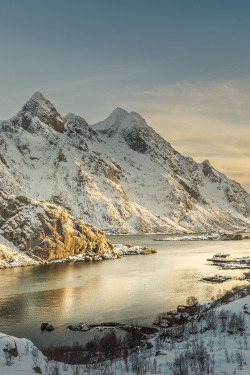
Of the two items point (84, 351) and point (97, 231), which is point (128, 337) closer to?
point (84, 351)

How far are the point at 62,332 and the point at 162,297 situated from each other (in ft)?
80.3

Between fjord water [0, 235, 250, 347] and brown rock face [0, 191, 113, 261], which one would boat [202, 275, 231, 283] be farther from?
brown rock face [0, 191, 113, 261]

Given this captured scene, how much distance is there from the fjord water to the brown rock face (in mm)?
9132

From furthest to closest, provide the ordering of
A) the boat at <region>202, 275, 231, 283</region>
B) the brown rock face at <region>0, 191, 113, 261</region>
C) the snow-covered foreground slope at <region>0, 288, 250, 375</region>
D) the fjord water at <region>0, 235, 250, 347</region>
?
the brown rock face at <region>0, 191, 113, 261</region> → the boat at <region>202, 275, 231, 283</region> → the fjord water at <region>0, 235, 250, 347</region> → the snow-covered foreground slope at <region>0, 288, 250, 375</region>

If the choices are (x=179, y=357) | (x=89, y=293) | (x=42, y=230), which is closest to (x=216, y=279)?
(x=89, y=293)

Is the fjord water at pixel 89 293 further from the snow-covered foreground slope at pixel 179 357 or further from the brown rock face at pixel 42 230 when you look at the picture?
the snow-covered foreground slope at pixel 179 357

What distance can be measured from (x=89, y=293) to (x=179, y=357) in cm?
4763

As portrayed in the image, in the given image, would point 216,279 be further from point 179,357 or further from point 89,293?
point 179,357

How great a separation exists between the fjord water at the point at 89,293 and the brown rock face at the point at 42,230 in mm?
9132

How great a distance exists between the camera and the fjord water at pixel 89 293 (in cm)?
4500

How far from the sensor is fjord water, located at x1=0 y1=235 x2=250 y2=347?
45.0 metres

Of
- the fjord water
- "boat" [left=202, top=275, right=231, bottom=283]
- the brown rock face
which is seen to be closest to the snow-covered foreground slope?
the fjord water

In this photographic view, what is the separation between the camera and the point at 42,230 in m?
110

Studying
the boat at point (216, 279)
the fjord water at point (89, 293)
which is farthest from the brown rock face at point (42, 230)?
the boat at point (216, 279)
